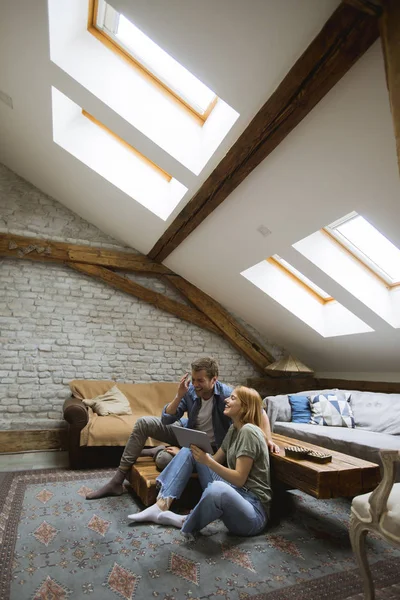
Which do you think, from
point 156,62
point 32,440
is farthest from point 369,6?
point 32,440

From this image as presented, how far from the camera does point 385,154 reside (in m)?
2.36

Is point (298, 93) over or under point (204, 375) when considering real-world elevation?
over

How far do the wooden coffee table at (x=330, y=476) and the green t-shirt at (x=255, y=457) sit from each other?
0.16m

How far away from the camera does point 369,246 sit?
382 centimetres

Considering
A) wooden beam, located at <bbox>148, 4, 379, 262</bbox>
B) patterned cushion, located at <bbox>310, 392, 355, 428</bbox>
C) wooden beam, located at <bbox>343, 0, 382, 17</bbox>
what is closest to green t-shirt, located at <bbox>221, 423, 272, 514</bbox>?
wooden beam, located at <bbox>148, 4, 379, 262</bbox>

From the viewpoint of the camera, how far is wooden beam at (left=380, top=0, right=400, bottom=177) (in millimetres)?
1686

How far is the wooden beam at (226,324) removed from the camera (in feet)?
19.1

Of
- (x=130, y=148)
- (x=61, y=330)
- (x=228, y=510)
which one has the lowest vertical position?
(x=228, y=510)

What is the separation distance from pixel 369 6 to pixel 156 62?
2.04m

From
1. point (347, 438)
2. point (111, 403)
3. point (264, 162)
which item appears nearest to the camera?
point (264, 162)

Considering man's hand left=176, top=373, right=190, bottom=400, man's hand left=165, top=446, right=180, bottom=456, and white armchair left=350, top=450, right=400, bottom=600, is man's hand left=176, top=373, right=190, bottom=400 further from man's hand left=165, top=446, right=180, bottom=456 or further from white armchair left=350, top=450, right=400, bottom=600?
white armchair left=350, top=450, right=400, bottom=600

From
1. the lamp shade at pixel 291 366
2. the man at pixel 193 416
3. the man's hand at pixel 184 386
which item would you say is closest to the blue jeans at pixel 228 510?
the man at pixel 193 416

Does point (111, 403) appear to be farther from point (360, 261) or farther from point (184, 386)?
point (360, 261)

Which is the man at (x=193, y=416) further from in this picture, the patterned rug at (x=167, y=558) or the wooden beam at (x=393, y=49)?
the wooden beam at (x=393, y=49)
